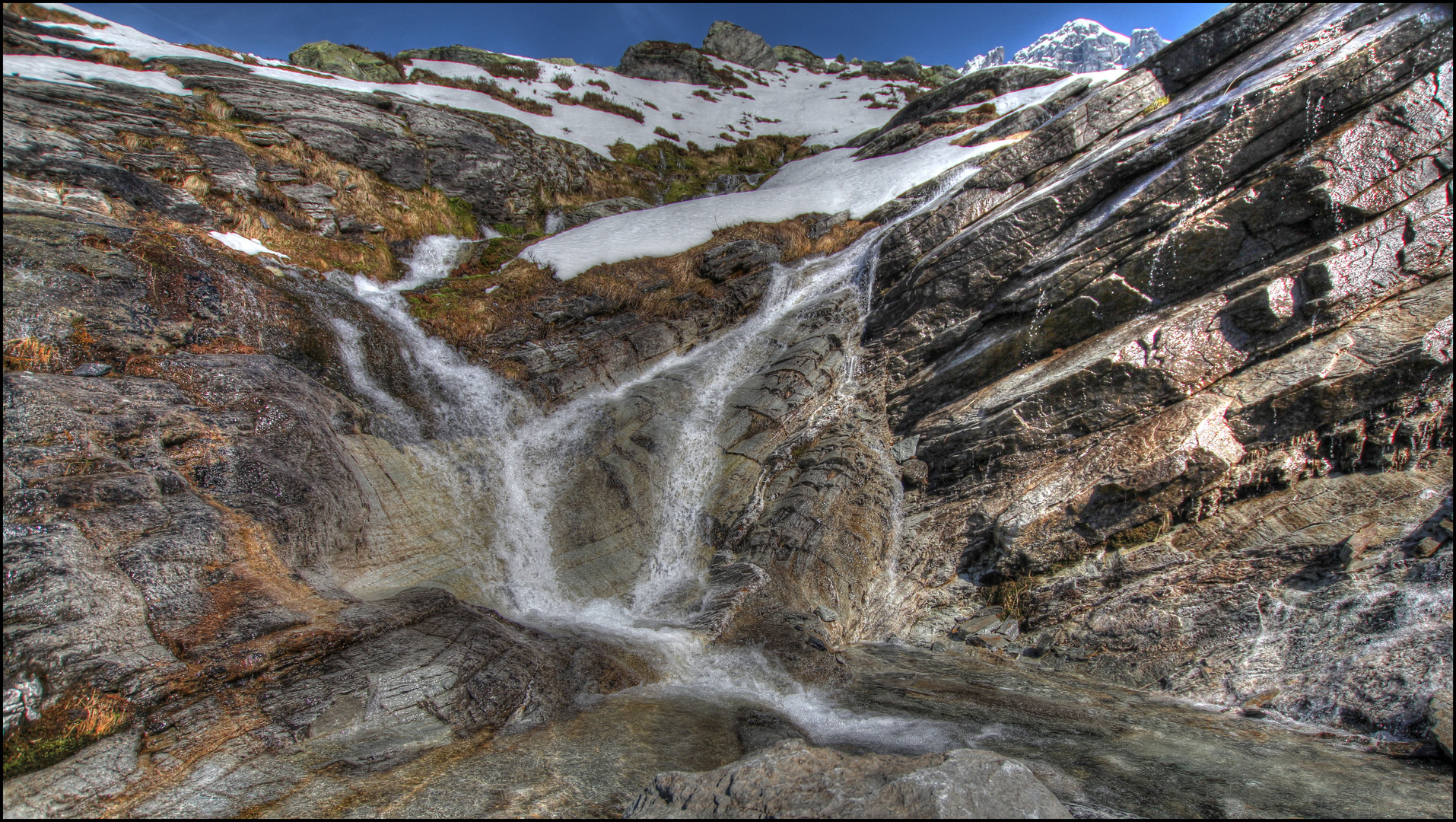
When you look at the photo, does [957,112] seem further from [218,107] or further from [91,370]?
[91,370]

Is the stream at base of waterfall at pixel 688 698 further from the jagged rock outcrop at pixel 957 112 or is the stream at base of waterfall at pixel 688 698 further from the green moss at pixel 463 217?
the jagged rock outcrop at pixel 957 112

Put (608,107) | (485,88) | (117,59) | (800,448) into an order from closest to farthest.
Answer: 1. (800,448)
2. (117,59)
3. (485,88)
4. (608,107)

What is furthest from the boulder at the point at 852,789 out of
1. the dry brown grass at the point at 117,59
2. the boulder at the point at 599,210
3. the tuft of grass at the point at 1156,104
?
the dry brown grass at the point at 117,59

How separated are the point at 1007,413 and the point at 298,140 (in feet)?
81.9

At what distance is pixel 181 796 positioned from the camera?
18.8ft

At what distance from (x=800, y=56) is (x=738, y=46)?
315 inches

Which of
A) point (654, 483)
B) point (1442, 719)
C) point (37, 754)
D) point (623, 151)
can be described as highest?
point (623, 151)

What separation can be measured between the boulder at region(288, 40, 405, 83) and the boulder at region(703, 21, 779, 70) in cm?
3276

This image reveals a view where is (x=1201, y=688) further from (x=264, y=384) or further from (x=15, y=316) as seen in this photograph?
(x=15, y=316)

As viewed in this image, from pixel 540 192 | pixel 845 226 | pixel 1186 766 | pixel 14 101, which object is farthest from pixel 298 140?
pixel 1186 766

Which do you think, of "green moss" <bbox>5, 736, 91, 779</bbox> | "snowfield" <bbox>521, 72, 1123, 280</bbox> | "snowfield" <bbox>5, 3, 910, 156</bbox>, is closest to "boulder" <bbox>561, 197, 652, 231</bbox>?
"snowfield" <bbox>521, 72, 1123, 280</bbox>

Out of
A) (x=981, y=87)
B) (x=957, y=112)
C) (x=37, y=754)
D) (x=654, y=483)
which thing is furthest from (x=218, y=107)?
(x=981, y=87)

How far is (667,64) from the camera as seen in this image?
47.5 meters

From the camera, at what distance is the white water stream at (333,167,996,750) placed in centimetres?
964
